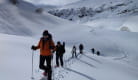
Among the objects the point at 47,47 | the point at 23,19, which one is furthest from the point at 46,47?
the point at 23,19

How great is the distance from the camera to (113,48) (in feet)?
202

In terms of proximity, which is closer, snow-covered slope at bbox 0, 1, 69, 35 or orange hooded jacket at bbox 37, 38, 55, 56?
orange hooded jacket at bbox 37, 38, 55, 56

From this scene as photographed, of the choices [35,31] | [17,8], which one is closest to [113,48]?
[35,31]

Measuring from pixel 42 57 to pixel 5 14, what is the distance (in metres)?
65.0

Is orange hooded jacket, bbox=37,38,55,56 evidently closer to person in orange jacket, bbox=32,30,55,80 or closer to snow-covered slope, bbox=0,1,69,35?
person in orange jacket, bbox=32,30,55,80

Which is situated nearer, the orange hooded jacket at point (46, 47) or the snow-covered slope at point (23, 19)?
the orange hooded jacket at point (46, 47)

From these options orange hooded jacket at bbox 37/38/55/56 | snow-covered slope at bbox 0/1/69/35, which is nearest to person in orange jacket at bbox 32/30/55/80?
orange hooded jacket at bbox 37/38/55/56

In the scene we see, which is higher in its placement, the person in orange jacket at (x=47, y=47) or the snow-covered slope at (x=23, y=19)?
the snow-covered slope at (x=23, y=19)

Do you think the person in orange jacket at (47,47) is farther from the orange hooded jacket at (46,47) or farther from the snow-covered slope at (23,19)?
the snow-covered slope at (23,19)

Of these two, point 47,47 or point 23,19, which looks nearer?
point 47,47

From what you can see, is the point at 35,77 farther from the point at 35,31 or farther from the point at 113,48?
the point at 35,31

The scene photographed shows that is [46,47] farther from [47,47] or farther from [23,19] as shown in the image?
[23,19]

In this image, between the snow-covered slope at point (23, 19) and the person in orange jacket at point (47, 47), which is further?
the snow-covered slope at point (23, 19)

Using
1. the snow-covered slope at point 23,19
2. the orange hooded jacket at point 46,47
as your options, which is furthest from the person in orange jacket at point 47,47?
the snow-covered slope at point 23,19
